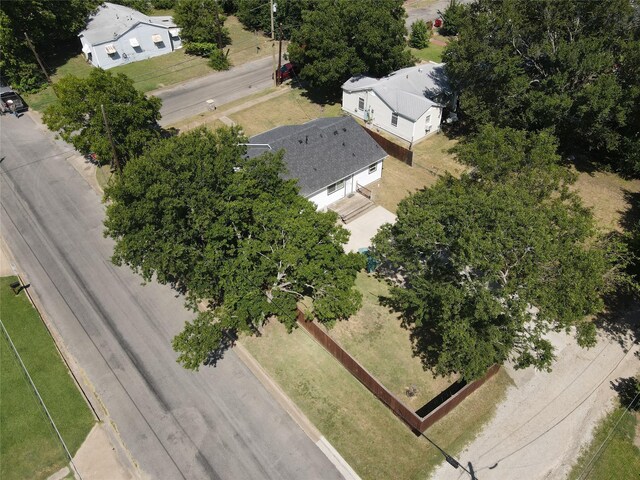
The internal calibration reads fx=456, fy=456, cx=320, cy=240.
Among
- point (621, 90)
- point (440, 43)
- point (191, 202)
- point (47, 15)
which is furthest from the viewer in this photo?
point (440, 43)

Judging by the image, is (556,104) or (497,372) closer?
(497,372)

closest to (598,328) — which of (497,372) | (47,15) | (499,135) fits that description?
(497,372)

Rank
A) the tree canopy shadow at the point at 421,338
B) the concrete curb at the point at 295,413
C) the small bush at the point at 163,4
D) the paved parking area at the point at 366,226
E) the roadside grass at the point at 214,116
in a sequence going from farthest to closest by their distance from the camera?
the small bush at the point at 163,4 → the roadside grass at the point at 214,116 → the paved parking area at the point at 366,226 → the tree canopy shadow at the point at 421,338 → the concrete curb at the point at 295,413

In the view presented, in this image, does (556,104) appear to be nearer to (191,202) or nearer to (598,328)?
(598,328)

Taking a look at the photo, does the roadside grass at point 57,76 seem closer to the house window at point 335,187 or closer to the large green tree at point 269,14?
the large green tree at point 269,14

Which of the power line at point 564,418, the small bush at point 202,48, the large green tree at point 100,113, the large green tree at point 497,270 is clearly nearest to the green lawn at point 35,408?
the large green tree at point 100,113

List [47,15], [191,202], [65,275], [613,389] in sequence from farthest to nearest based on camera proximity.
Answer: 1. [47,15]
2. [65,275]
3. [613,389]
4. [191,202]
